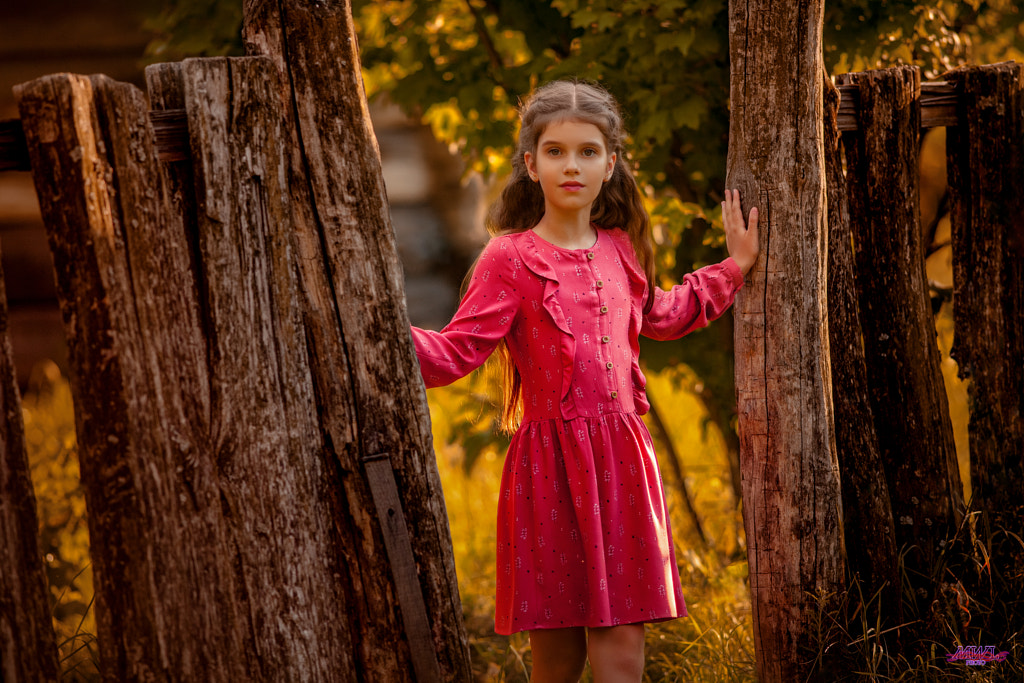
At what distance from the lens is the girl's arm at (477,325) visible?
7.93 ft

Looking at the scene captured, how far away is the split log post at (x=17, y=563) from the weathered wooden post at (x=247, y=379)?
0.13m

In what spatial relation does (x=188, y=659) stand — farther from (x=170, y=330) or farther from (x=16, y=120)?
(x=16, y=120)

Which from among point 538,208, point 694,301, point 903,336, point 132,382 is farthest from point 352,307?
point 903,336

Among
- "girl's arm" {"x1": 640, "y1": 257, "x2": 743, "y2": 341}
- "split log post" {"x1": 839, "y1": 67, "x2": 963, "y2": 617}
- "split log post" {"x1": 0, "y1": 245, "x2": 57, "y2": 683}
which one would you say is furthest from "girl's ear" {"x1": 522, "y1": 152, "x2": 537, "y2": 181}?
"split log post" {"x1": 0, "y1": 245, "x2": 57, "y2": 683}

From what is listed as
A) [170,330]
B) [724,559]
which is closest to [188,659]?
[170,330]

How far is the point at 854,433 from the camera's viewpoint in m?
2.84

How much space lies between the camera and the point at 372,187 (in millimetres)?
2232

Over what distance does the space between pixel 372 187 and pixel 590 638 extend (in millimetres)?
1386

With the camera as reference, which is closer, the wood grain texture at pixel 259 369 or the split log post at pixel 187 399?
the split log post at pixel 187 399

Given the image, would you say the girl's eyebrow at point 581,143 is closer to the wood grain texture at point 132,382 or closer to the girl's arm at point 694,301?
the girl's arm at point 694,301

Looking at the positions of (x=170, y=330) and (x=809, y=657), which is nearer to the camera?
(x=170, y=330)

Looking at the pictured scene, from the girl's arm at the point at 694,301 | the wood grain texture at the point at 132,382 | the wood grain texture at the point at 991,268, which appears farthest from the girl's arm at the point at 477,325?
the wood grain texture at the point at 991,268

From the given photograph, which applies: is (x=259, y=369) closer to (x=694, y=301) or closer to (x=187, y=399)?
(x=187, y=399)

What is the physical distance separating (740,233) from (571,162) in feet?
1.97
